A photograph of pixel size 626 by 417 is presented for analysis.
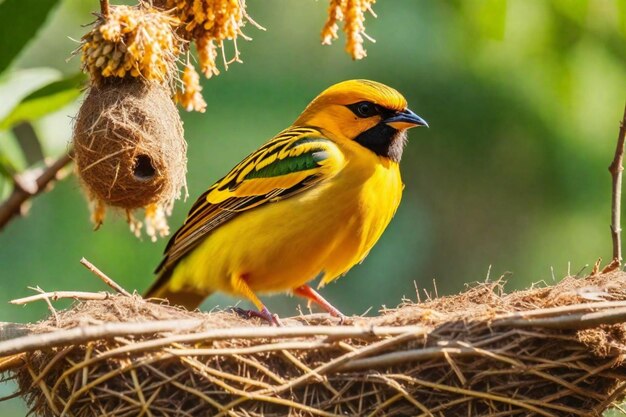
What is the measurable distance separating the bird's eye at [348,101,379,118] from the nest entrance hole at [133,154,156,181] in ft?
3.65

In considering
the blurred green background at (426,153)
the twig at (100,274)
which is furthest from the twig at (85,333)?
the blurred green background at (426,153)

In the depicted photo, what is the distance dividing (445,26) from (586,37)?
6693mm

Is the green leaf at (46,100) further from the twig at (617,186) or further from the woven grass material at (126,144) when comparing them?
the twig at (617,186)

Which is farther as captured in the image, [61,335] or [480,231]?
[480,231]

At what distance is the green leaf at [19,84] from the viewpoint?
3865 mm

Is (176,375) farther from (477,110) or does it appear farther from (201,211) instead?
(477,110)

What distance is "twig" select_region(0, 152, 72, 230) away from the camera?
359 centimetres

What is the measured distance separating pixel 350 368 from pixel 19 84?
67.4 inches

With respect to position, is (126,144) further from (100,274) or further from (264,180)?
(264,180)

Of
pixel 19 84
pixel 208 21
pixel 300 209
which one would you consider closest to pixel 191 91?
pixel 208 21

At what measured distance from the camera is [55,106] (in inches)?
148

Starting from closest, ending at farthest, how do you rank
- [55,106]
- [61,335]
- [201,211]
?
[61,335]
[55,106]
[201,211]

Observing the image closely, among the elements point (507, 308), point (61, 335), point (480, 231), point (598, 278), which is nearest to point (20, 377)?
point (61, 335)

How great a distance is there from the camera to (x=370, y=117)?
170 inches
